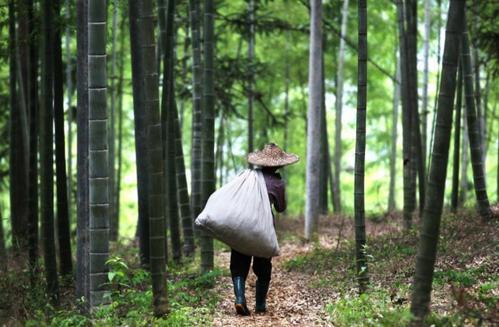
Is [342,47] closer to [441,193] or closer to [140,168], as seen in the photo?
[140,168]

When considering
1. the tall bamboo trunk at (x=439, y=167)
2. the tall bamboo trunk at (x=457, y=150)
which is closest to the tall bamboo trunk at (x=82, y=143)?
the tall bamboo trunk at (x=439, y=167)

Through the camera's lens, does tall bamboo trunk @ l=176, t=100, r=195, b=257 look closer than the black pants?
No

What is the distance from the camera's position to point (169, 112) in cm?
915

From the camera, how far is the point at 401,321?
495 cm

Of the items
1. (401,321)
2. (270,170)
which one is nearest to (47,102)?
(270,170)

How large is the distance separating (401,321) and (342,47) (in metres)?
13.0

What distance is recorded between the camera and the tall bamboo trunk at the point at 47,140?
275 inches

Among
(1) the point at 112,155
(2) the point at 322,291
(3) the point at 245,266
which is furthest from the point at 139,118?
(1) the point at 112,155

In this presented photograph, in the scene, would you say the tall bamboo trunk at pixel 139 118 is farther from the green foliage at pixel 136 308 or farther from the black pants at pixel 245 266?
the black pants at pixel 245 266

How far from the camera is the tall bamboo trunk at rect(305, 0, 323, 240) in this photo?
1168 centimetres

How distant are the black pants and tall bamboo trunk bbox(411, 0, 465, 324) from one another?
244 cm

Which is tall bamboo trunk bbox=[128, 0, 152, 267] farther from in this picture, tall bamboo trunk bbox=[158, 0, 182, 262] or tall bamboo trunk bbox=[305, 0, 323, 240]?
tall bamboo trunk bbox=[305, 0, 323, 240]

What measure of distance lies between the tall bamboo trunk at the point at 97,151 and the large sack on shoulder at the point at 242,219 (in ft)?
2.90

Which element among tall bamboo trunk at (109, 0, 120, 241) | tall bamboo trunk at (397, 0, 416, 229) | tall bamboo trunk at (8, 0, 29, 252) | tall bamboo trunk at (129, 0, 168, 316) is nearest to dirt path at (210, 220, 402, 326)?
tall bamboo trunk at (129, 0, 168, 316)
